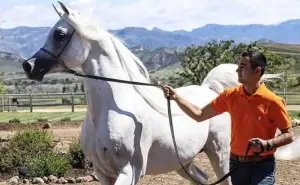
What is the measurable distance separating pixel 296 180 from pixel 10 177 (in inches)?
192

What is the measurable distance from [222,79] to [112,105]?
6.86 ft

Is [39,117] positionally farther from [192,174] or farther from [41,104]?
[192,174]

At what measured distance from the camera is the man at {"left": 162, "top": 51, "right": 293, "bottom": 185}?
4.13 metres

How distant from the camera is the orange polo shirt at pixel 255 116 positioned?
4.14 meters

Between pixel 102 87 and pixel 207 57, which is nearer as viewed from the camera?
pixel 102 87

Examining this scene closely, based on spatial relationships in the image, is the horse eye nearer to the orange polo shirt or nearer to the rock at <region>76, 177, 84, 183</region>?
the orange polo shirt

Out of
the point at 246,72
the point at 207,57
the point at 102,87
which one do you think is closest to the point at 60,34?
the point at 102,87

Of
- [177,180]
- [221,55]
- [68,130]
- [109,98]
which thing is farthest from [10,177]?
[221,55]

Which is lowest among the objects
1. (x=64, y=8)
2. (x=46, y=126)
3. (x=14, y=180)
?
(x=46, y=126)

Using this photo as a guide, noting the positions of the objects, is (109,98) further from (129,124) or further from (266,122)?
(266,122)

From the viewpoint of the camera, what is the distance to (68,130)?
59.8 feet

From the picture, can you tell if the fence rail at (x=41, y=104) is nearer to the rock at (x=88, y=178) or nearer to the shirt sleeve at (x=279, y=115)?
the rock at (x=88, y=178)

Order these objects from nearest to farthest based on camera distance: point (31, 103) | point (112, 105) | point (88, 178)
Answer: point (112, 105), point (88, 178), point (31, 103)

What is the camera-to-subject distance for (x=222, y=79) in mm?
6539
